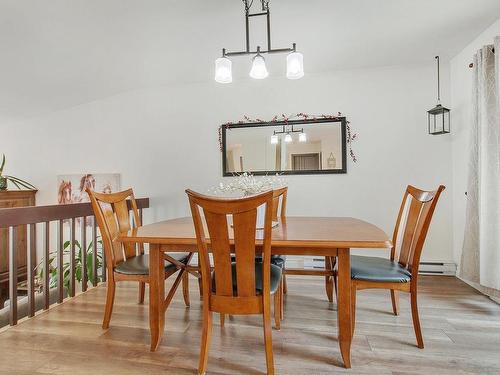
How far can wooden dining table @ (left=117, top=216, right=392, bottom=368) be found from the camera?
5.08 ft

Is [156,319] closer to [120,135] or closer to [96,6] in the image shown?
[96,6]

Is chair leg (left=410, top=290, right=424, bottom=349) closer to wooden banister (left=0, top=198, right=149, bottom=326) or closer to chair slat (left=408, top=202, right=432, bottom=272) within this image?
chair slat (left=408, top=202, right=432, bottom=272)

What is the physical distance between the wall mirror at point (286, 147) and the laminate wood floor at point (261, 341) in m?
1.52

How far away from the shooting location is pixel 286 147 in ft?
11.4

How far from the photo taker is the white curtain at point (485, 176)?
235cm

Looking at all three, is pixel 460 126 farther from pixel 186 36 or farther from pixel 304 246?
pixel 186 36

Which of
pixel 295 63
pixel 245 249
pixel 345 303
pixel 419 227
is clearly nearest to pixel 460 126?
pixel 419 227

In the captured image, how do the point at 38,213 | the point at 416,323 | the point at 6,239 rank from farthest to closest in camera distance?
1. the point at 6,239
2. the point at 38,213
3. the point at 416,323

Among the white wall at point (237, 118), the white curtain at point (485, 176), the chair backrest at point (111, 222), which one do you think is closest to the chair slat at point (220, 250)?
the chair backrest at point (111, 222)

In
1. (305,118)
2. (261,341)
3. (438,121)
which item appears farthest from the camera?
(305,118)

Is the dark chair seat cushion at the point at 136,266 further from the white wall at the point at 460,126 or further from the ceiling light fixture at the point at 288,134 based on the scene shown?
the white wall at the point at 460,126

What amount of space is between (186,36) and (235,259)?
2140mm

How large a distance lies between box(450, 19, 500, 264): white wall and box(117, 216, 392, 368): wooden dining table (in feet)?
5.93

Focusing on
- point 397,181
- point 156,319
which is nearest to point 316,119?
point 397,181
